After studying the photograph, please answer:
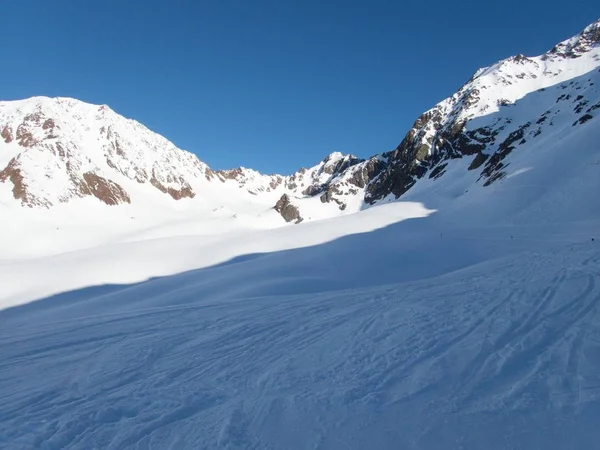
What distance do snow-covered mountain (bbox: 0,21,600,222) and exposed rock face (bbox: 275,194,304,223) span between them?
0.32 metres

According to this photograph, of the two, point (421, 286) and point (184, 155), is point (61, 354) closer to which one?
point (421, 286)

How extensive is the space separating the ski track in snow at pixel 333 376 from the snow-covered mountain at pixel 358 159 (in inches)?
1442

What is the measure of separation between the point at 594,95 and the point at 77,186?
397 feet

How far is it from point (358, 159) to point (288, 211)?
6896cm

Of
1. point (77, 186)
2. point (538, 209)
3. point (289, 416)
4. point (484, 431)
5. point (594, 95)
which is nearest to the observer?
point (484, 431)

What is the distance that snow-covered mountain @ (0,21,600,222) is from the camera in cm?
7012

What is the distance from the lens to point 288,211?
108 meters

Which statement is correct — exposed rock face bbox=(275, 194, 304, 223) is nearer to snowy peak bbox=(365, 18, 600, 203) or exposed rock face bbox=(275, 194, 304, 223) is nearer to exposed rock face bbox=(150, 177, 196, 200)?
snowy peak bbox=(365, 18, 600, 203)

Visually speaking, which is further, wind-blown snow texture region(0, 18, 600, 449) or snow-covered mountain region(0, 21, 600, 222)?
snow-covered mountain region(0, 21, 600, 222)

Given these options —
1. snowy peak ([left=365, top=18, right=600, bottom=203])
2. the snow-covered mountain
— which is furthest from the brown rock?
snowy peak ([left=365, top=18, right=600, bottom=203])

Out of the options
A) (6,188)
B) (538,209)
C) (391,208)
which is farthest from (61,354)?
(6,188)

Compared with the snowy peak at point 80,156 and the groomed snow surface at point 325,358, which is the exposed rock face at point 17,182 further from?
the groomed snow surface at point 325,358

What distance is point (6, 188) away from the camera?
94688 millimetres

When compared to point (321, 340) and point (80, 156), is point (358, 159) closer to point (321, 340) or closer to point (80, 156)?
point (80, 156)
